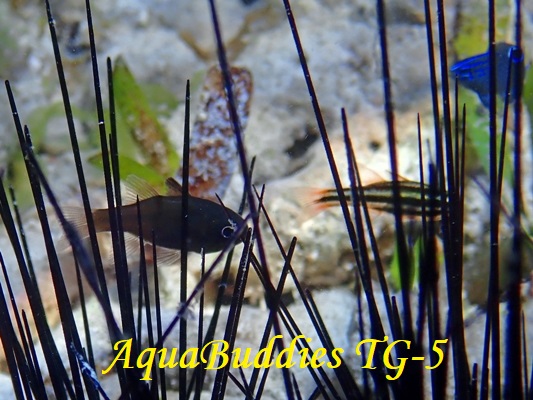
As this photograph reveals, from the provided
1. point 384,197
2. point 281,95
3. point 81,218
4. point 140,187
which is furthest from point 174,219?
point 281,95

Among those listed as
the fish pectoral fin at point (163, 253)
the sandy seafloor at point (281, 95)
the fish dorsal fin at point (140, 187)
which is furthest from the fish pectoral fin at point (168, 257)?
the sandy seafloor at point (281, 95)

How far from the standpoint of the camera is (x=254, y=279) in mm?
2906

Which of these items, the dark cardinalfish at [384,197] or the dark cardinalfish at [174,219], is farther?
the dark cardinalfish at [384,197]

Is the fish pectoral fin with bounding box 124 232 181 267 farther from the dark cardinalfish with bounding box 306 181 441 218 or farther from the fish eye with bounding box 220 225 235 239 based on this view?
the dark cardinalfish with bounding box 306 181 441 218

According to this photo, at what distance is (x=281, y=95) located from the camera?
381 cm

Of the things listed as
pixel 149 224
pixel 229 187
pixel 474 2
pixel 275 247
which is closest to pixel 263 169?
pixel 229 187

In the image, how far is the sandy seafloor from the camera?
2898 mm

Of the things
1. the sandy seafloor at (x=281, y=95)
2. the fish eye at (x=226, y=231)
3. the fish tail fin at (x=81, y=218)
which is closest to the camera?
the fish eye at (x=226, y=231)

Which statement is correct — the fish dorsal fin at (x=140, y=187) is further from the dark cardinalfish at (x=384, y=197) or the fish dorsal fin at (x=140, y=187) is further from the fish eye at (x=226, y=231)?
the dark cardinalfish at (x=384, y=197)

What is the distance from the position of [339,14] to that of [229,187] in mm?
2004

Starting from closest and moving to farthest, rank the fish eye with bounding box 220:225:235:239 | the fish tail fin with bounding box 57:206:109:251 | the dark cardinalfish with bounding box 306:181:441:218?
1. the fish eye with bounding box 220:225:235:239
2. the fish tail fin with bounding box 57:206:109:251
3. the dark cardinalfish with bounding box 306:181:441:218

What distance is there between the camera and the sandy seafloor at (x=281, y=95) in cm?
290

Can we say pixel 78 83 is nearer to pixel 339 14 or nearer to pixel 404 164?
pixel 339 14

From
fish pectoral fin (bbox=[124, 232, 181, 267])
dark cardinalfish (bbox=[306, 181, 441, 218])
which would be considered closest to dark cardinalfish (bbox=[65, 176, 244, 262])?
fish pectoral fin (bbox=[124, 232, 181, 267])
